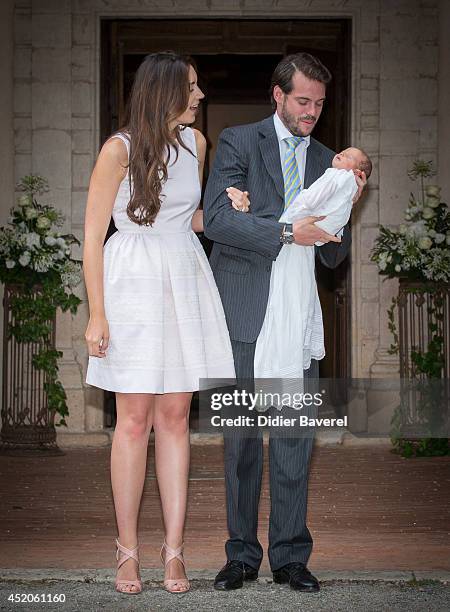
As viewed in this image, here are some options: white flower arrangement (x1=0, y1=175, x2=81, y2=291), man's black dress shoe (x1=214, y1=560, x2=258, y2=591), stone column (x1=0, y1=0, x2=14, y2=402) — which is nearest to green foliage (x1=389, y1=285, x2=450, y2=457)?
white flower arrangement (x1=0, y1=175, x2=81, y2=291)

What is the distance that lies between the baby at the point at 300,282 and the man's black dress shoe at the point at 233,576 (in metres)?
0.71

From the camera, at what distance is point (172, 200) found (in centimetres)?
415

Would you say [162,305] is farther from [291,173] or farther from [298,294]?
[291,173]

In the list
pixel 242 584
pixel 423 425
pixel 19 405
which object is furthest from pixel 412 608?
pixel 19 405

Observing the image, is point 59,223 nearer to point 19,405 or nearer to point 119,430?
point 19,405

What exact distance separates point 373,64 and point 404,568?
5.38m

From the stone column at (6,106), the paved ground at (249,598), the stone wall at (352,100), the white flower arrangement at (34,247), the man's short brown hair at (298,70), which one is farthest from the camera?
the stone wall at (352,100)

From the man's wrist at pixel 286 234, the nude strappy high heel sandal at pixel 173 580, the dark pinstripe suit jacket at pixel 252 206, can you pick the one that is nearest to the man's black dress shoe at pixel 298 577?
the nude strappy high heel sandal at pixel 173 580

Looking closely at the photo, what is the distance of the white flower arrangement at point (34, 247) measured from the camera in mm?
8273

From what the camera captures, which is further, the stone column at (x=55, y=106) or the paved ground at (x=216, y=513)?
the stone column at (x=55, y=106)

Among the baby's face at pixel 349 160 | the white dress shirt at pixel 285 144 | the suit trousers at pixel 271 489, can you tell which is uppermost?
the white dress shirt at pixel 285 144

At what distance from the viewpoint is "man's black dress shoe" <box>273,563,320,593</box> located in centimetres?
417

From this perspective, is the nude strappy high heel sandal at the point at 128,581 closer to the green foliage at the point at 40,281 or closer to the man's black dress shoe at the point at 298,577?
the man's black dress shoe at the point at 298,577

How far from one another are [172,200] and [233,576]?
54.2 inches
